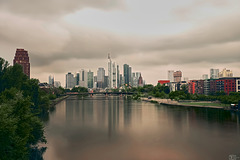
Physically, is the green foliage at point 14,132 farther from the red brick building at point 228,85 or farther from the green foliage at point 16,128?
the red brick building at point 228,85

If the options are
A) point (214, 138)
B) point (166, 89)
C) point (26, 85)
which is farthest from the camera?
point (166, 89)

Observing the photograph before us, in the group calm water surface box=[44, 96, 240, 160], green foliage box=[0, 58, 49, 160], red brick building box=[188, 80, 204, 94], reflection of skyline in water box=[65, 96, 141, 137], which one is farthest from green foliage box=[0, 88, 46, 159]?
red brick building box=[188, 80, 204, 94]

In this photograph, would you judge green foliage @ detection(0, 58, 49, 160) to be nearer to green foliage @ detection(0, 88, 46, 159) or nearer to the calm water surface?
green foliage @ detection(0, 88, 46, 159)

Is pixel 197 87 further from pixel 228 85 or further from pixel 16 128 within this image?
pixel 16 128

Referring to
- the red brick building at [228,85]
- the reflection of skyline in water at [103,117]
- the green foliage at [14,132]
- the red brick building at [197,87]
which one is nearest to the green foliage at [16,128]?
the green foliage at [14,132]

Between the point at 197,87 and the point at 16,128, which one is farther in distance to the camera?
the point at 197,87

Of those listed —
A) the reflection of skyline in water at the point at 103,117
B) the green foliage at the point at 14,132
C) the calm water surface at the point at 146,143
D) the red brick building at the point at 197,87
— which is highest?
the red brick building at the point at 197,87

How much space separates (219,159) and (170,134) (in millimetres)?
15213

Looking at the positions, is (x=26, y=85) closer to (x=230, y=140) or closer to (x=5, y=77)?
(x=5, y=77)

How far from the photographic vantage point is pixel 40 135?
31719 millimetres

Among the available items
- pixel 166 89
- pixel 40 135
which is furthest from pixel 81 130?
pixel 166 89

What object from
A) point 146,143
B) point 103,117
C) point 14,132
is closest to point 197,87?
point 103,117

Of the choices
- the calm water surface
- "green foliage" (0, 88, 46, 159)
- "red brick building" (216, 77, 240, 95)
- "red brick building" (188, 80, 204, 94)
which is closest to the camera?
"green foliage" (0, 88, 46, 159)

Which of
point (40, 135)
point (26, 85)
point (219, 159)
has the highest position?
point (26, 85)
